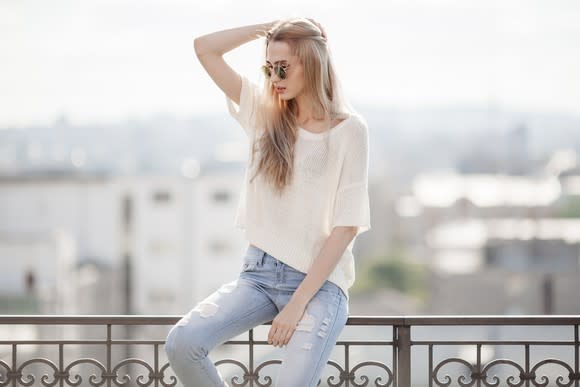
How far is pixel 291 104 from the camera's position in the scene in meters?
1.86

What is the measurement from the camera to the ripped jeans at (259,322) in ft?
5.44

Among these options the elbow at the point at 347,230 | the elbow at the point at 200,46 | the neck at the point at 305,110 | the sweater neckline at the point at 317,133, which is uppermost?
the elbow at the point at 200,46

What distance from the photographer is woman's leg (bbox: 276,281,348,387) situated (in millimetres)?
1640

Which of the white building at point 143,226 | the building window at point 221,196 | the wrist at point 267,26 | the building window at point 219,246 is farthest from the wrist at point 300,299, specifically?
the building window at point 219,246

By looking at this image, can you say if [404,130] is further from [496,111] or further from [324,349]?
[324,349]

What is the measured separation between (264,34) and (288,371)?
0.79 m

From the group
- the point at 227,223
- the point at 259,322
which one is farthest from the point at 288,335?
the point at 227,223

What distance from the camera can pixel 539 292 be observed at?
42.5 meters

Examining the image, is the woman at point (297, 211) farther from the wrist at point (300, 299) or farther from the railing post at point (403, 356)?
the railing post at point (403, 356)

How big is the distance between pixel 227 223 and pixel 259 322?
40.7 m

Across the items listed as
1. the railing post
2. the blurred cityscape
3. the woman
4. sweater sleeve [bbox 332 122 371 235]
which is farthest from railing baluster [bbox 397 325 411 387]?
the blurred cityscape

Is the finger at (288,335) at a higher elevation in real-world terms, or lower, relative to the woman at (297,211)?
lower

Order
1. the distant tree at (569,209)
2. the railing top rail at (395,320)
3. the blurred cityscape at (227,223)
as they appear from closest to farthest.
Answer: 1. the railing top rail at (395,320)
2. the blurred cityscape at (227,223)
3. the distant tree at (569,209)

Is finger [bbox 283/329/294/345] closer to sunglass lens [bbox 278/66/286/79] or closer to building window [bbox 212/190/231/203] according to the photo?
sunglass lens [bbox 278/66/286/79]
